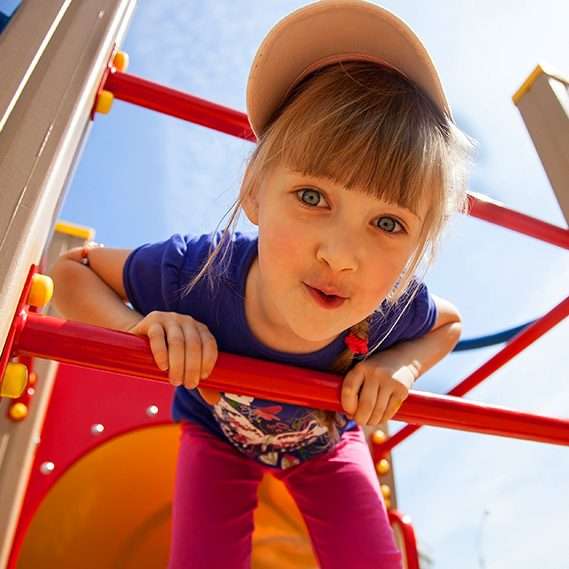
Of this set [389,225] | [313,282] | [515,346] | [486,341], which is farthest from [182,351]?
[486,341]

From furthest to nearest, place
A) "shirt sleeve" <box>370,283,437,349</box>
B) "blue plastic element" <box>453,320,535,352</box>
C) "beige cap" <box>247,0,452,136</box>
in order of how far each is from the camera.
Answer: "blue plastic element" <box>453,320,535,352</box>
"shirt sleeve" <box>370,283,437,349</box>
"beige cap" <box>247,0,452,136</box>

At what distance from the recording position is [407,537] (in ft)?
3.83

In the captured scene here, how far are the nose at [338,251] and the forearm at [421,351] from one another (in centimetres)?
17

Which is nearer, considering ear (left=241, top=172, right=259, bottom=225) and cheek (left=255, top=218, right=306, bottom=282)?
cheek (left=255, top=218, right=306, bottom=282)

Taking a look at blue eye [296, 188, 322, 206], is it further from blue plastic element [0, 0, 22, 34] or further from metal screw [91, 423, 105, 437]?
metal screw [91, 423, 105, 437]

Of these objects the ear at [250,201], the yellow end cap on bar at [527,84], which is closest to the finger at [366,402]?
the ear at [250,201]

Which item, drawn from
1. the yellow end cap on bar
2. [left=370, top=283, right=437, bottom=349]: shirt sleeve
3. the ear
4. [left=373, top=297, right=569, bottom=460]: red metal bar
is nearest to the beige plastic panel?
the yellow end cap on bar

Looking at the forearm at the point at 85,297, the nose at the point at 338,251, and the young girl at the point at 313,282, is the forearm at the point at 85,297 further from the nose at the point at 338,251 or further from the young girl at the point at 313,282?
the nose at the point at 338,251

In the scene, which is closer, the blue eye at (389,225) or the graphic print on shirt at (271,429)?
the blue eye at (389,225)

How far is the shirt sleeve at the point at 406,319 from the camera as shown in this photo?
0.79 meters

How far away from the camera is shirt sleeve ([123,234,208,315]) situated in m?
0.74

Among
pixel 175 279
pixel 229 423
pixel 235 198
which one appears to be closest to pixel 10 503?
pixel 229 423

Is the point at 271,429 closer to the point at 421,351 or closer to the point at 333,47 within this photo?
the point at 421,351

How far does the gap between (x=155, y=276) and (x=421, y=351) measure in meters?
0.37
